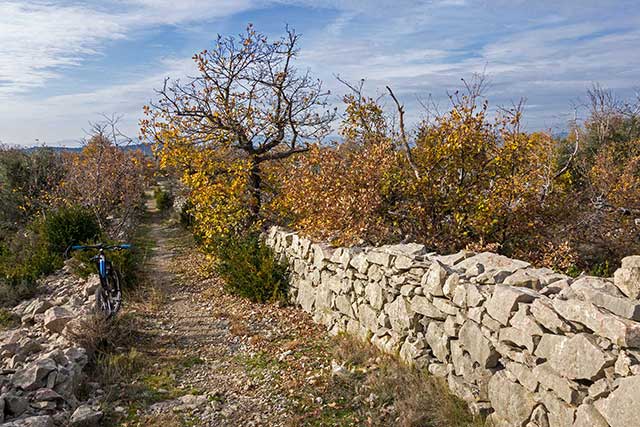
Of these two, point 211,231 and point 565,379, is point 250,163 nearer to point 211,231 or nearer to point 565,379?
point 211,231

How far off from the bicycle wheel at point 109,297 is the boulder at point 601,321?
5.21 m

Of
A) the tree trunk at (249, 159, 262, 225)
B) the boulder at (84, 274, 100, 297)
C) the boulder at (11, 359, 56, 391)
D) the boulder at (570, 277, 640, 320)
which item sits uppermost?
the tree trunk at (249, 159, 262, 225)

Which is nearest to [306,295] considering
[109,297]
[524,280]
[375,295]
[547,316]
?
[375,295]

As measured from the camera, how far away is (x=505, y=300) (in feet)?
12.5

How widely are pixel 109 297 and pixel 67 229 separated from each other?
4807 millimetres

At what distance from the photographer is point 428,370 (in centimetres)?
479

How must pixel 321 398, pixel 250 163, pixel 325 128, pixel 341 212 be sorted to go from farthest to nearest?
pixel 325 128 < pixel 250 163 < pixel 341 212 < pixel 321 398

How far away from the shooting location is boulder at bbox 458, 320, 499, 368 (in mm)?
4004

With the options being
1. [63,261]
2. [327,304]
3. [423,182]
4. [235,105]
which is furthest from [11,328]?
[423,182]

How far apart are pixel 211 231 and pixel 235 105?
8.80ft

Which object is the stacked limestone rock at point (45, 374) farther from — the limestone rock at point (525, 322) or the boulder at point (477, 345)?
the limestone rock at point (525, 322)

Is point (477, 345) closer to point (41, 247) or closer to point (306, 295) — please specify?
point (306, 295)

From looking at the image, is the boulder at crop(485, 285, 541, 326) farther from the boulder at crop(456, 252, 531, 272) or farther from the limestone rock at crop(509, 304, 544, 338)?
the boulder at crop(456, 252, 531, 272)

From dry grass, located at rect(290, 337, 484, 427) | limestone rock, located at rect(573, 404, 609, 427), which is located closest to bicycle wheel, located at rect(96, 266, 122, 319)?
dry grass, located at rect(290, 337, 484, 427)
